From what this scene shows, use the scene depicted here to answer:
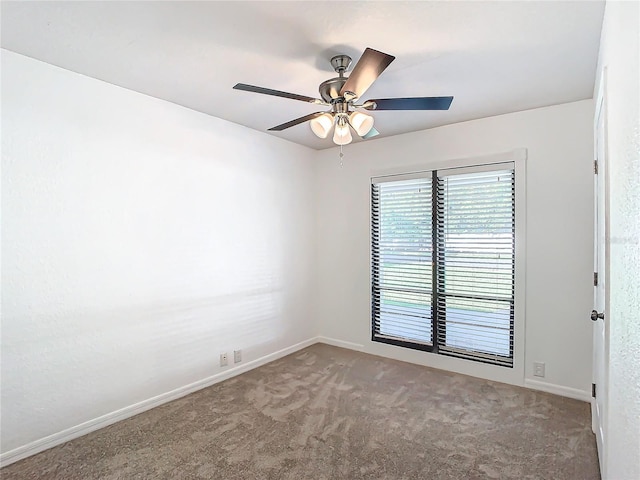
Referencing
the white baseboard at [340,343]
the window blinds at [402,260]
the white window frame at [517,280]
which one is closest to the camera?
the white window frame at [517,280]

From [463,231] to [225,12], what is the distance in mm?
2811

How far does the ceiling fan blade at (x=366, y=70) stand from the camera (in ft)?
5.61

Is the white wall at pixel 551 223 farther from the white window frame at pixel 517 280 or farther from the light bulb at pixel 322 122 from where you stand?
the light bulb at pixel 322 122

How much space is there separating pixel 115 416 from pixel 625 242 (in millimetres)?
3208

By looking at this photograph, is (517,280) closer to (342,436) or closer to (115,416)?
(342,436)

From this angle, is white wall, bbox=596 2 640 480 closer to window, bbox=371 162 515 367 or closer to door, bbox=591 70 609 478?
door, bbox=591 70 609 478

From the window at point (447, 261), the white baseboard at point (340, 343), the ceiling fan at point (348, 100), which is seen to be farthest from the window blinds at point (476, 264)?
the ceiling fan at point (348, 100)

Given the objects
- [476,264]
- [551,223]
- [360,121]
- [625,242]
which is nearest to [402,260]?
[476,264]

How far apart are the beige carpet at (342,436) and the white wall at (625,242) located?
968 mm

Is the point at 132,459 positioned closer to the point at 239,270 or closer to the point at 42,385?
the point at 42,385

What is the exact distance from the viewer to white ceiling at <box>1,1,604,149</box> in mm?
1835

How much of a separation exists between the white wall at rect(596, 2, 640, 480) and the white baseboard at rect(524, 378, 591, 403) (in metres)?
1.84

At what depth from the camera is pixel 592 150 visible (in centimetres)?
297

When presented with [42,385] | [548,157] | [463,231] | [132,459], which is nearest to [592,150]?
[548,157]
